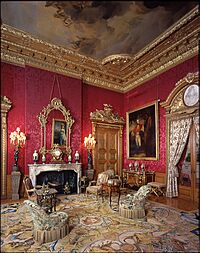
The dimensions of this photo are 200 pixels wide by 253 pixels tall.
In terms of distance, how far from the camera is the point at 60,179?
922cm

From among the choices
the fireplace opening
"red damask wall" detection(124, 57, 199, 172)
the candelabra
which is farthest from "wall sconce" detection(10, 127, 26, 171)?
"red damask wall" detection(124, 57, 199, 172)

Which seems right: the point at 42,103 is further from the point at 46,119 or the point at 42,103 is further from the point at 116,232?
the point at 116,232

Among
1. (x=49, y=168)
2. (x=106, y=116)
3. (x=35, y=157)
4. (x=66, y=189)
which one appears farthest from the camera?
(x=106, y=116)

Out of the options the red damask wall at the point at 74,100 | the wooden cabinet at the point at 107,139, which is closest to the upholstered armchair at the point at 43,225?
the red damask wall at the point at 74,100

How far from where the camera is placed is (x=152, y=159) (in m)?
9.65

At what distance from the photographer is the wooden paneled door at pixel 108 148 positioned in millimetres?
10805

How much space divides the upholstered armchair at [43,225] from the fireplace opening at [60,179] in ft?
15.3

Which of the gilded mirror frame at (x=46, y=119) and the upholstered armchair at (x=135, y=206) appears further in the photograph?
the gilded mirror frame at (x=46, y=119)

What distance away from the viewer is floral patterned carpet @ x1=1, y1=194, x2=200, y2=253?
3.45m

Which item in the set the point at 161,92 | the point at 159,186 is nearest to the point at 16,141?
the point at 159,186

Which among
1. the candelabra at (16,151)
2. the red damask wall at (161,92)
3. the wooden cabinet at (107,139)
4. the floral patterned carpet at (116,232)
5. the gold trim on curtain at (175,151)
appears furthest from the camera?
the wooden cabinet at (107,139)

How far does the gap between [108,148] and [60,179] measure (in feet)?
11.2

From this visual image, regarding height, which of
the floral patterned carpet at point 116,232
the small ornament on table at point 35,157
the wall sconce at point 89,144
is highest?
the wall sconce at point 89,144

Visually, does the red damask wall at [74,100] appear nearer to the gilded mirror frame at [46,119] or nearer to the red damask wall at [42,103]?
the red damask wall at [42,103]
